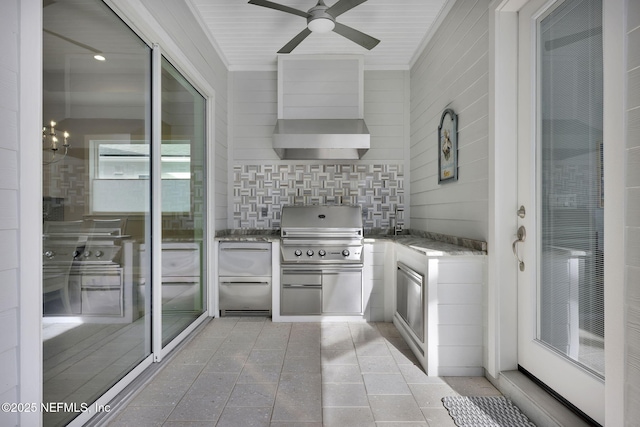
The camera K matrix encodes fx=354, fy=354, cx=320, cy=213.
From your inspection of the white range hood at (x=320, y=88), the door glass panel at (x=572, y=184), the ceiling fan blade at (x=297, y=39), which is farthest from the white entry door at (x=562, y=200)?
the white range hood at (x=320, y=88)

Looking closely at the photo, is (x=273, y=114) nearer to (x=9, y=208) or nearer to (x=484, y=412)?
(x=9, y=208)

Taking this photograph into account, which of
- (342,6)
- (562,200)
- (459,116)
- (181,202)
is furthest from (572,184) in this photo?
(181,202)

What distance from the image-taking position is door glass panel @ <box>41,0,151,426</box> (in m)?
1.47

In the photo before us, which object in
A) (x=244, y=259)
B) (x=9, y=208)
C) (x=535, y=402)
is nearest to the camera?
(x=9, y=208)

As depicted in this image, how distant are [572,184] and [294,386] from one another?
1926 millimetres

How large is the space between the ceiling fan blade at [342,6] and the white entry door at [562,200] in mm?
1054

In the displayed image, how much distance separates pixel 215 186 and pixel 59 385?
2438 millimetres

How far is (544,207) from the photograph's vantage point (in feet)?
6.49

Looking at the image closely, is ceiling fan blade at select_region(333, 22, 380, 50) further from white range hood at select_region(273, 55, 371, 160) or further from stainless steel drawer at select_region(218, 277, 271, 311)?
stainless steel drawer at select_region(218, 277, 271, 311)

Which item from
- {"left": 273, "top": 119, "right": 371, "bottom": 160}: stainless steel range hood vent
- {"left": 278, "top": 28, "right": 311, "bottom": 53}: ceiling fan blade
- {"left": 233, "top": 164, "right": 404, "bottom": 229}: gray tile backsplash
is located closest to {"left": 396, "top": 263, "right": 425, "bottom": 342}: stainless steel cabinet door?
{"left": 233, "top": 164, "right": 404, "bottom": 229}: gray tile backsplash

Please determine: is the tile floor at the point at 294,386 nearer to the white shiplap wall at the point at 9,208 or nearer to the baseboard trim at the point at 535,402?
the baseboard trim at the point at 535,402

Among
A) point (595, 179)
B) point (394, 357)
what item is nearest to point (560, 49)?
point (595, 179)

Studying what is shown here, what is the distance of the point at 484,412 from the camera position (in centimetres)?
191

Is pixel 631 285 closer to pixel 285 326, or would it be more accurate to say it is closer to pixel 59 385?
pixel 59 385
